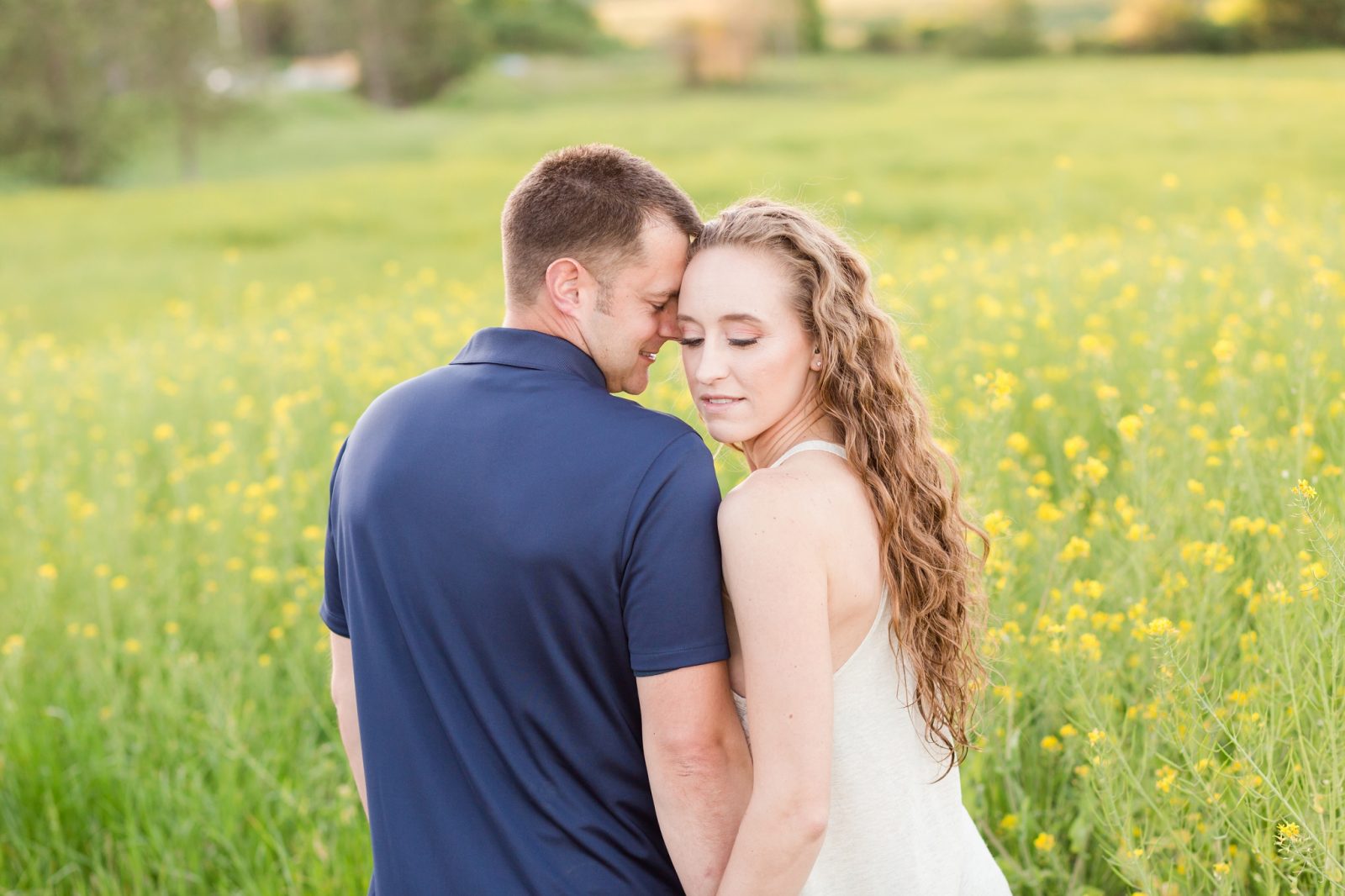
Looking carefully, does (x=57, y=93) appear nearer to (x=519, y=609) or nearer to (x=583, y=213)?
(x=583, y=213)

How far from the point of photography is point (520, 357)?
1.84 m

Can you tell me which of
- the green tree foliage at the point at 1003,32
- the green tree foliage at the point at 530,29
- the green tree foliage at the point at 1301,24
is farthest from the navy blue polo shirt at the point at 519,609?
the green tree foliage at the point at 530,29

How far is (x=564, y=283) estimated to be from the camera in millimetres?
1894

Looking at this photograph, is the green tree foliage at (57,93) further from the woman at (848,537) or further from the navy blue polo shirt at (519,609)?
the woman at (848,537)

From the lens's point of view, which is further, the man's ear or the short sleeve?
the short sleeve

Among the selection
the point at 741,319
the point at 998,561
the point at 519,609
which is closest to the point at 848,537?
the point at 741,319

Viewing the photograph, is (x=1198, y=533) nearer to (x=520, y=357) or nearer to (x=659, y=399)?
(x=520, y=357)

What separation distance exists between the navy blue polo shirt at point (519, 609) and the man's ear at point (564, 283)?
7cm

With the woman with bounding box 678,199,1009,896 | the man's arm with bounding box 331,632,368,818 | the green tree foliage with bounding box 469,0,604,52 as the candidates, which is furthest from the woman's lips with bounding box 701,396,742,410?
the green tree foliage with bounding box 469,0,604,52

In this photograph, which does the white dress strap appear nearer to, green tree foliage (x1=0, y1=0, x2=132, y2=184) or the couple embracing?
the couple embracing

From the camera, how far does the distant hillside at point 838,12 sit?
52.7 m

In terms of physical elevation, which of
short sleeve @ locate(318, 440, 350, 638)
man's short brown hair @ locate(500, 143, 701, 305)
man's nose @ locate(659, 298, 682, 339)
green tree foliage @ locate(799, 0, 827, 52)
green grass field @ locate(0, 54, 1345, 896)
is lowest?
green grass field @ locate(0, 54, 1345, 896)

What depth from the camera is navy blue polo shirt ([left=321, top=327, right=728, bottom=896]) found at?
65.4 inches

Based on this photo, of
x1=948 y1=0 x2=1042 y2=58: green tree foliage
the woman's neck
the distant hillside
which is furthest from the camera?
the distant hillside
